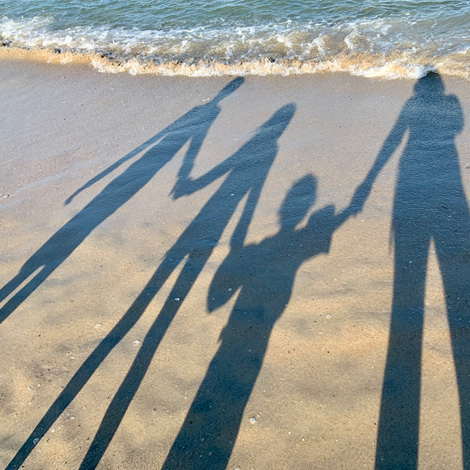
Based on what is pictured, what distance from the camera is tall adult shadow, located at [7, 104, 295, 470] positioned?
3490 millimetres

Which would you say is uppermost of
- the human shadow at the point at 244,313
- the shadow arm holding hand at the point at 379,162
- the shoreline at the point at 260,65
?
the shoreline at the point at 260,65

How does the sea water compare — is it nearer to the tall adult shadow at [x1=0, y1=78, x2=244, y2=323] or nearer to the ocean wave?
the ocean wave

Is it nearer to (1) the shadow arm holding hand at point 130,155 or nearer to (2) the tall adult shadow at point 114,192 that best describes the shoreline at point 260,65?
(2) the tall adult shadow at point 114,192

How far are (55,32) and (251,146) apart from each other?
341 inches

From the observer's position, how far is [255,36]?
10.5 m

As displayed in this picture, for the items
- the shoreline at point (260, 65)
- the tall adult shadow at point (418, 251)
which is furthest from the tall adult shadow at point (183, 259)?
the shoreline at point (260, 65)

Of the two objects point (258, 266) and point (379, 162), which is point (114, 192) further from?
point (379, 162)

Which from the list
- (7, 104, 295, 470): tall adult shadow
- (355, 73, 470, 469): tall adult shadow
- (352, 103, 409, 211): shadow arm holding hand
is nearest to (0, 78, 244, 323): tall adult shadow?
(7, 104, 295, 470): tall adult shadow

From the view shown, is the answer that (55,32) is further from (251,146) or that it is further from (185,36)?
(251,146)

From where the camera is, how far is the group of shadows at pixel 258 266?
331 centimetres

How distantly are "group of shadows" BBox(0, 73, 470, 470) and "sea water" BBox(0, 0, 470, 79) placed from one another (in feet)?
7.01

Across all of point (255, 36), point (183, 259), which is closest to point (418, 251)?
point (183, 259)

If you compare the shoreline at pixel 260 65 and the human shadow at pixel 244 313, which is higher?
the shoreline at pixel 260 65

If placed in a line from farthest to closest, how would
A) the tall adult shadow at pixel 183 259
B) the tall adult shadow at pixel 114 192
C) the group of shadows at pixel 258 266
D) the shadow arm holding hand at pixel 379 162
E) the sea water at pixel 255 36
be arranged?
the sea water at pixel 255 36
the shadow arm holding hand at pixel 379 162
the tall adult shadow at pixel 114 192
the tall adult shadow at pixel 183 259
the group of shadows at pixel 258 266
